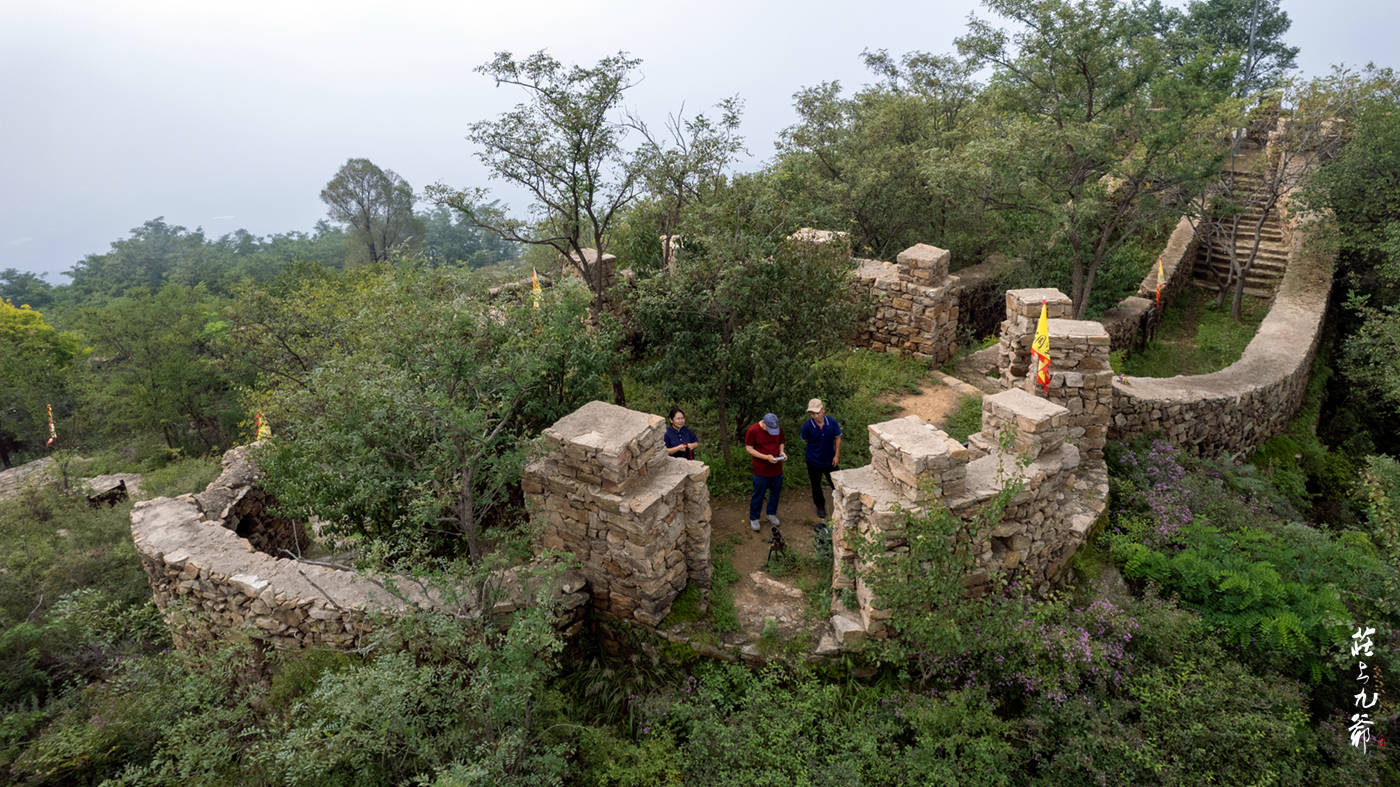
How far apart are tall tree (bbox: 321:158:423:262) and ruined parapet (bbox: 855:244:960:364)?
134 ft

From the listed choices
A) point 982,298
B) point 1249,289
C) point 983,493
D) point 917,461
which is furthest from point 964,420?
point 1249,289

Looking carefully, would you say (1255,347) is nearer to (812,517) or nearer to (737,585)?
(812,517)

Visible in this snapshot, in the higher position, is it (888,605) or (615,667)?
(888,605)

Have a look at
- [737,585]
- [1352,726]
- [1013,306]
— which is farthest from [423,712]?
[1013,306]

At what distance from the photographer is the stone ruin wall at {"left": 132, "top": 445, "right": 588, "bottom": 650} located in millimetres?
6871

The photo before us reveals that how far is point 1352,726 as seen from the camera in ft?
22.3

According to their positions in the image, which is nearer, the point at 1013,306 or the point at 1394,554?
the point at 1394,554

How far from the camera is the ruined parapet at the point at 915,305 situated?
1273 cm

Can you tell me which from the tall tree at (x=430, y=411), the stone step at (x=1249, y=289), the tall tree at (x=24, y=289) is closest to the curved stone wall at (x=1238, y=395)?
the stone step at (x=1249, y=289)

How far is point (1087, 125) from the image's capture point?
42.9ft

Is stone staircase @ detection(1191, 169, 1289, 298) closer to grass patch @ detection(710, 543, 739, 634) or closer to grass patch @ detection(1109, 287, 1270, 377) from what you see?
grass patch @ detection(1109, 287, 1270, 377)

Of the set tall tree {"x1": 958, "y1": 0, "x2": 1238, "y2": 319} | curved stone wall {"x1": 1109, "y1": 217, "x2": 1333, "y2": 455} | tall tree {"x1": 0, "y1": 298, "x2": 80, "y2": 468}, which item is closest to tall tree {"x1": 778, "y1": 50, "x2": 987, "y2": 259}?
tall tree {"x1": 958, "y1": 0, "x2": 1238, "y2": 319}

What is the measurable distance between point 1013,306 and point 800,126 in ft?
29.1

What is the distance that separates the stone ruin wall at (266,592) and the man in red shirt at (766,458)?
2382 millimetres
